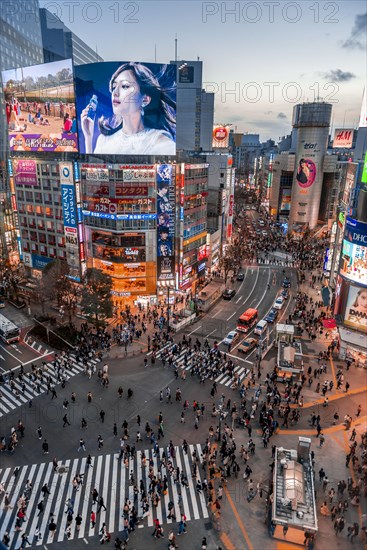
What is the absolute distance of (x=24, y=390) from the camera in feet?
124

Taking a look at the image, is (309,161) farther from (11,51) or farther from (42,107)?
(11,51)

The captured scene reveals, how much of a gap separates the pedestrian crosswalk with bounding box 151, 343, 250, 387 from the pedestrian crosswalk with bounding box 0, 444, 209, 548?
33.8ft

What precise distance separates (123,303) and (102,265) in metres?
6.69

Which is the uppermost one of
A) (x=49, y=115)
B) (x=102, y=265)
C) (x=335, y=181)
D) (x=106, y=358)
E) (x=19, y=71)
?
(x=19, y=71)

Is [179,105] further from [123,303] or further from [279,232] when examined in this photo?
[123,303]

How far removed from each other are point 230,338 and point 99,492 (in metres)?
25.0

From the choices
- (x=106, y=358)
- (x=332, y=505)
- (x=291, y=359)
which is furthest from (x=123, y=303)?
(x=332, y=505)

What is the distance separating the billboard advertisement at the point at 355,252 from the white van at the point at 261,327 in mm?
12743

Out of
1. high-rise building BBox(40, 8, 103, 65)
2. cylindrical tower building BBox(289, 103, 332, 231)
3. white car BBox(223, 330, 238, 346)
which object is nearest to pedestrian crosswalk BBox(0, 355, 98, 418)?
white car BBox(223, 330, 238, 346)

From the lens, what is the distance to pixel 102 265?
5884 cm

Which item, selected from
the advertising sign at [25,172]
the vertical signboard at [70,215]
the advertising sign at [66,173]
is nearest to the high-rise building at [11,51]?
the advertising sign at [25,172]

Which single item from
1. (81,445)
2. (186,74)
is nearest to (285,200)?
(186,74)

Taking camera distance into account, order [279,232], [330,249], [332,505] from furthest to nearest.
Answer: [279,232] < [330,249] < [332,505]

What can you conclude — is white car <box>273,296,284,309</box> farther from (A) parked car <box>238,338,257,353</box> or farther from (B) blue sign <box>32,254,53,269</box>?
(B) blue sign <box>32,254,53,269</box>
